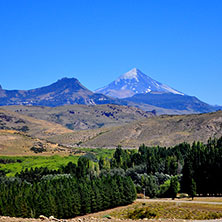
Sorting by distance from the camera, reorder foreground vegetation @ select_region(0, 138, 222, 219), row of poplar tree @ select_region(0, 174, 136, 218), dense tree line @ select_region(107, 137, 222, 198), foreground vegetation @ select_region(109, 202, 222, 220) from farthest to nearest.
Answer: dense tree line @ select_region(107, 137, 222, 198)
foreground vegetation @ select_region(0, 138, 222, 219)
row of poplar tree @ select_region(0, 174, 136, 218)
foreground vegetation @ select_region(109, 202, 222, 220)

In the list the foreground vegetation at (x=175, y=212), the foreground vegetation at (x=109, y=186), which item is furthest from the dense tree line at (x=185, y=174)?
the foreground vegetation at (x=175, y=212)

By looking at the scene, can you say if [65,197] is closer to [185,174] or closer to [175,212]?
[175,212]

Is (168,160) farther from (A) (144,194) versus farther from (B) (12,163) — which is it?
(B) (12,163)

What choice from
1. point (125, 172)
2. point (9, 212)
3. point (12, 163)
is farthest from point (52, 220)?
point (12, 163)

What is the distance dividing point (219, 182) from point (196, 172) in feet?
24.3

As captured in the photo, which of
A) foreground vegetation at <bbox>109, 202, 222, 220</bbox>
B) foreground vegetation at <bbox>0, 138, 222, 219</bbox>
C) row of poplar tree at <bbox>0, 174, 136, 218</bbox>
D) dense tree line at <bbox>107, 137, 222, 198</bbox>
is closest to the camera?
foreground vegetation at <bbox>109, 202, 222, 220</bbox>

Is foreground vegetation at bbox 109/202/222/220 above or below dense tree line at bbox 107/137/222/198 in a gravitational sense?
below

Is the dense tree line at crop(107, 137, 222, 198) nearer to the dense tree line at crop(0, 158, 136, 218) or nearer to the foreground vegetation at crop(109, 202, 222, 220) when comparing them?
the dense tree line at crop(0, 158, 136, 218)

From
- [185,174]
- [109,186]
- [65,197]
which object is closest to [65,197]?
[65,197]

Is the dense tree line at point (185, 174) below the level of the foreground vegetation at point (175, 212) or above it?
above

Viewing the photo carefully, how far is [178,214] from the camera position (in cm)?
7119

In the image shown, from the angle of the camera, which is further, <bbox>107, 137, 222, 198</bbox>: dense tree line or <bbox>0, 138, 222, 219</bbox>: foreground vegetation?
<bbox>107, 137, 222, 198</bbox>: dense tree line

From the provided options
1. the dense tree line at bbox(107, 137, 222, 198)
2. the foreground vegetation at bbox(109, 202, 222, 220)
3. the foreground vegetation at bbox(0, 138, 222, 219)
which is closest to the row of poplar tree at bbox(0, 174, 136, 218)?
the foreground vegetation at bbox(0, 138, 222, 219)

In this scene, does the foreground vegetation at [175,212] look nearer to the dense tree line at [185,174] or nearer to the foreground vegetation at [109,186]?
the foreground vegetation at [109,186]
